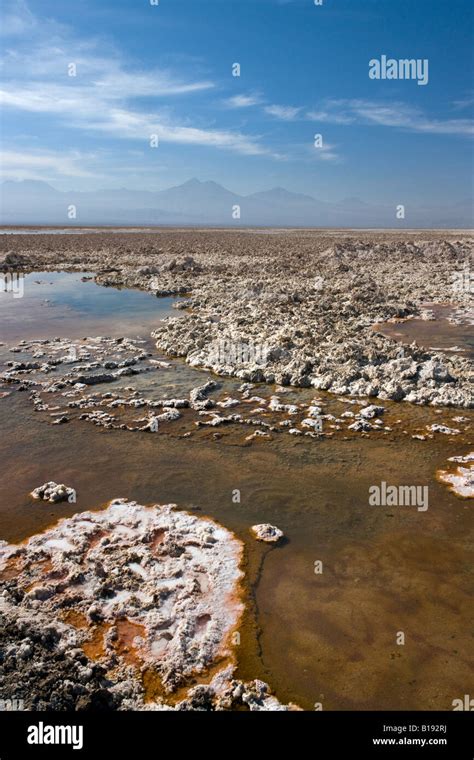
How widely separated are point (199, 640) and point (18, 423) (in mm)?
8212

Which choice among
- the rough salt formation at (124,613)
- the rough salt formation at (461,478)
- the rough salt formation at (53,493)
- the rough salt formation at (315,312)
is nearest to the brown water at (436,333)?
the rough salt formation at (315,312)

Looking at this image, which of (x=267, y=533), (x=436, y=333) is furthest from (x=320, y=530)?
(x=436, y=333)

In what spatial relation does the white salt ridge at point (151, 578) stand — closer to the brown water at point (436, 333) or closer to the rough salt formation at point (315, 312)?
the rough salt formation at point (315, 312)

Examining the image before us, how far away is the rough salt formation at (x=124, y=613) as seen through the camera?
4961 millimetres

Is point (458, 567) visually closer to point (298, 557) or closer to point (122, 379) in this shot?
point (298, 557)

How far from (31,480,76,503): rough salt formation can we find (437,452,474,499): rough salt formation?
7.13 meters

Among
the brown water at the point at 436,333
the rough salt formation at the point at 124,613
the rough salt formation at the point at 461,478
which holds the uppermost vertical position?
the brown water at the point at 436,333

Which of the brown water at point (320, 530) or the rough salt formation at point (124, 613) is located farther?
the brown water at point (320, 530)

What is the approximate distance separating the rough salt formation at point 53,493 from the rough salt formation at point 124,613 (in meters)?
0.74

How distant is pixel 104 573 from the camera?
675 centimetres

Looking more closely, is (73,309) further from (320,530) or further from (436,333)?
(320,530)

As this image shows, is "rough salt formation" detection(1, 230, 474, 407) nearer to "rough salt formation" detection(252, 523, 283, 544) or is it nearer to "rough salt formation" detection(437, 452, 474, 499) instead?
"rough salt formation" detection(437, 452, 474, 499)

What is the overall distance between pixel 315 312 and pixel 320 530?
15706mm

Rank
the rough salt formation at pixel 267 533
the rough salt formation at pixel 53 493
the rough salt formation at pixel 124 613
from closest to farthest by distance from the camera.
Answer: the rough salt formation at pixel 124 613 → the rough salt formation at pixel 267 533 → the rough salt formation at pixel 53 493
